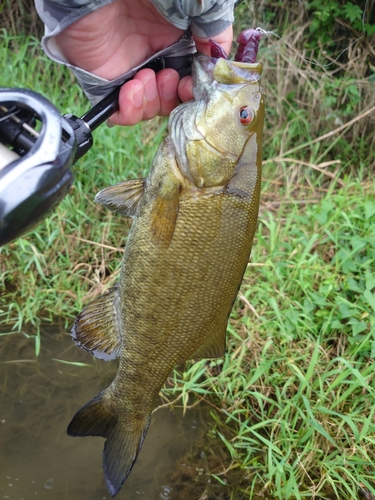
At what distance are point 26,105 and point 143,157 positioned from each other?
268cm

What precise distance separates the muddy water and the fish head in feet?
5.46

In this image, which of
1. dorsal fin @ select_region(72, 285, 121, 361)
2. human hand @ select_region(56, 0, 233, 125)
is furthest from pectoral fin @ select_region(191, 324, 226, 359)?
human hand @ select_region(56, 0, 233, 125)

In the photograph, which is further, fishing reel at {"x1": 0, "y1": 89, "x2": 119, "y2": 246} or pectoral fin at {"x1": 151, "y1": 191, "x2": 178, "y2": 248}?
pectoral fin at {"x1": 151, "y1": 191, "x2": 178, "y2": 248}

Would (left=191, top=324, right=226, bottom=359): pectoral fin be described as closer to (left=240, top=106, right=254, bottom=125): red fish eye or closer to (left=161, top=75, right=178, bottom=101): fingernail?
(left=240, top=106, right=254, bottom=125): red fish eye

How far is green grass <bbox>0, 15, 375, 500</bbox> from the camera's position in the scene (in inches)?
98.3

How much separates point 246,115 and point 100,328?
0.95 metres

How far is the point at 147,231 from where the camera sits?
64.5 inches

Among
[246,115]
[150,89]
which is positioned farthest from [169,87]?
[246,115]

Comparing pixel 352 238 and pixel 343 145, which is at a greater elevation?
pixel 352 238

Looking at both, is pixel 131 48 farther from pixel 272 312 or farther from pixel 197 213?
pixel 272 312

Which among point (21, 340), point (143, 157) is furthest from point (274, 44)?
point (21, 340)

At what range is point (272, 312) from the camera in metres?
2.96

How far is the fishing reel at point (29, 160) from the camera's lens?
102 cm

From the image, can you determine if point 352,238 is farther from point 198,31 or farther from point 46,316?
point 46,316
